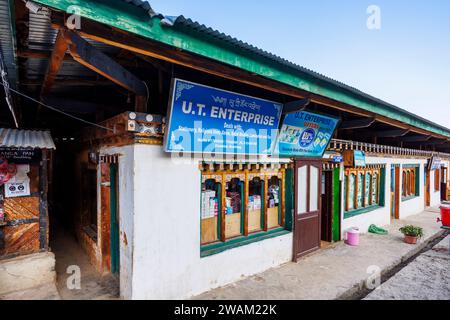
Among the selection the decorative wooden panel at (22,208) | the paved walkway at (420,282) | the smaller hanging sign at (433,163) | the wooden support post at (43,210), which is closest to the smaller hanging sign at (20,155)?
the wooden support post at (43,210)

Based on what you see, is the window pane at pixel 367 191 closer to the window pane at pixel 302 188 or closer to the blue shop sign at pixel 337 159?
the blue shop sign at pixel 337 159

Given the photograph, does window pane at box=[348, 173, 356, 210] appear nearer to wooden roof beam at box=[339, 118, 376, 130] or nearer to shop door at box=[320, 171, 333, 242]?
shop door at box=[320, 171, 333, 242]

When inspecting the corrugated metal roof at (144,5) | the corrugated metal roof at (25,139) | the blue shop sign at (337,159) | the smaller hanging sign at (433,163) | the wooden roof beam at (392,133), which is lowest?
the smaller hanging sign at (433,163)

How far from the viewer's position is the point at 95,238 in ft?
19.3

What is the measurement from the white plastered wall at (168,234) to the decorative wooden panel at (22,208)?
8.60 feet

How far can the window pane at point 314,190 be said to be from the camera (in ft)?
21.8

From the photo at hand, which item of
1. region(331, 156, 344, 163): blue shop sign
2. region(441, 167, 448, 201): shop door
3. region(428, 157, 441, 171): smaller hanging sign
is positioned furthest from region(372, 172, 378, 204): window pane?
region(441, 167, 448, 201): shop door

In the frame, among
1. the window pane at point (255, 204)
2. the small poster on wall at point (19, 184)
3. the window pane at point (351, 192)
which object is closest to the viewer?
the small poster on wall at point (19, 184)

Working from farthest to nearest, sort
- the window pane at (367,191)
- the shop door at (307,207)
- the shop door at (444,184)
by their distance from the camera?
the shop door at (444,184) → the window pane at (367,191) → the shop door at (307,207)

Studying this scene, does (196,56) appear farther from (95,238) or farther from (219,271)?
(95,238)

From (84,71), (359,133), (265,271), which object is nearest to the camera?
(84,71)

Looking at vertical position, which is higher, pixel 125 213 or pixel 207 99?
pixel 207 99
